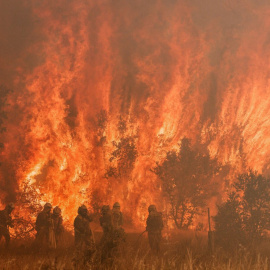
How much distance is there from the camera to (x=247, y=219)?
813 inches

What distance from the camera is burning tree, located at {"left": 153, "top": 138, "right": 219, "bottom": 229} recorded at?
33.3 metres

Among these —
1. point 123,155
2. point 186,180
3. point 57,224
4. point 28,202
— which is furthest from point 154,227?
point 123,155

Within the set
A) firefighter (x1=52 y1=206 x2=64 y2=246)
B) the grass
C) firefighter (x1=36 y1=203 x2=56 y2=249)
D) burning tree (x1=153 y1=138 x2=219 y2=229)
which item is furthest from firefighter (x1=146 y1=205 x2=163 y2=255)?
burning tree (x1=153 y1=138 x2=219 y2=229)

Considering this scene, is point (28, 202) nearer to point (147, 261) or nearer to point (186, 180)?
point (186, 180)

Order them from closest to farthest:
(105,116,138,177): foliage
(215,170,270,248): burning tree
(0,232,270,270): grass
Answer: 1. (0,232,270,270): grass
2. (215,170,270,248): burning tree
3. (105,116,138,177): foliage

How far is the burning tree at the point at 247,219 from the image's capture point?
1985cm

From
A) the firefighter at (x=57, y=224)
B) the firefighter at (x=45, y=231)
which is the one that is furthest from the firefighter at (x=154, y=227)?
the firefighter at (x=57, y=224)

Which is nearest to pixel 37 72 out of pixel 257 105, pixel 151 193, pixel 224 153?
pixel 151 193

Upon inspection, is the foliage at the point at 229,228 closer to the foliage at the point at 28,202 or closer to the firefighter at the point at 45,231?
the firefighter at the point at 45,231

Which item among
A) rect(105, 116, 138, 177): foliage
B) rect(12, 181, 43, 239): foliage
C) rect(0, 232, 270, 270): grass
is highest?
rect(105, 116, 138, 177): foliage

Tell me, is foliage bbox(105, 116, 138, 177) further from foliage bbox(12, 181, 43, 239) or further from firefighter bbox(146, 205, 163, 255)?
firefighter bbox(146, 205, 163, 255)

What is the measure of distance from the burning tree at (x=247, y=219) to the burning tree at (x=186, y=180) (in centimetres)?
1149

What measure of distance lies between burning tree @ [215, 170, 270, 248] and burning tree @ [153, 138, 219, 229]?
11491 millimetres

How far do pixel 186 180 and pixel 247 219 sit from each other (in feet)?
43.2
